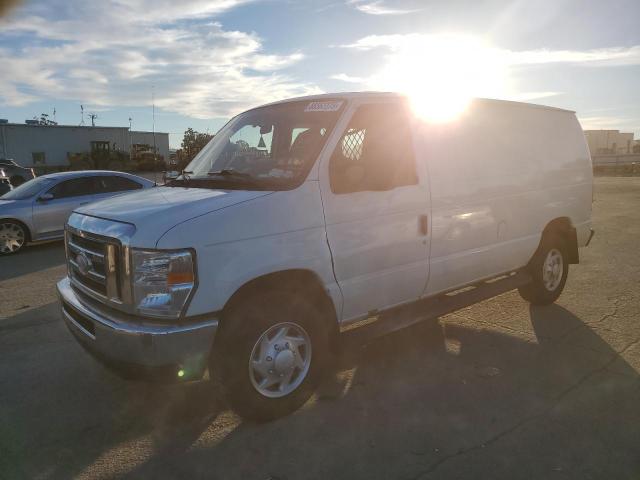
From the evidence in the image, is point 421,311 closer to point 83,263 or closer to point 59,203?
point 83,263

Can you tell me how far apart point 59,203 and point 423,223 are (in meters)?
8.62

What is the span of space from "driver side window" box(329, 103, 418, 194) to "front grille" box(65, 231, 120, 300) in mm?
1510

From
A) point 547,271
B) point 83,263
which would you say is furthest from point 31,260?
point 547,271

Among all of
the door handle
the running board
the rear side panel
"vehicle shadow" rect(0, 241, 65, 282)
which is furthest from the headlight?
"vehicle shadow" rect(0, 241, 65, 282)

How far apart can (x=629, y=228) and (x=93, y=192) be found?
11.7 m

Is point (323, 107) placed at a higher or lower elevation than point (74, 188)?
higher

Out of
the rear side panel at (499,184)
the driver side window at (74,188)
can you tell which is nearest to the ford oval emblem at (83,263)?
the rear side panel at (499,184)

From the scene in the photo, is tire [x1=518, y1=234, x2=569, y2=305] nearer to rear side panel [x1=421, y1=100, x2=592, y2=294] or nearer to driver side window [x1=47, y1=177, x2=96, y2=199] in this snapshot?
rear side panel [x1=421, y1=100, x2=592, y2=294]

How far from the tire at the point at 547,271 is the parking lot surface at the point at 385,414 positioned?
0.42 m

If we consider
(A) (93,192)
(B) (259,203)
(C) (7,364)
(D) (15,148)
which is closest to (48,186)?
(A) (93,192)

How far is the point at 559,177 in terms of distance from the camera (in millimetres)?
5504

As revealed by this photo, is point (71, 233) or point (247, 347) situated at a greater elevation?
point (71, 233)

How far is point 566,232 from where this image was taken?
5773 mm

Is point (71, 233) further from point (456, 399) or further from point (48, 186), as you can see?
point (48, 186)
